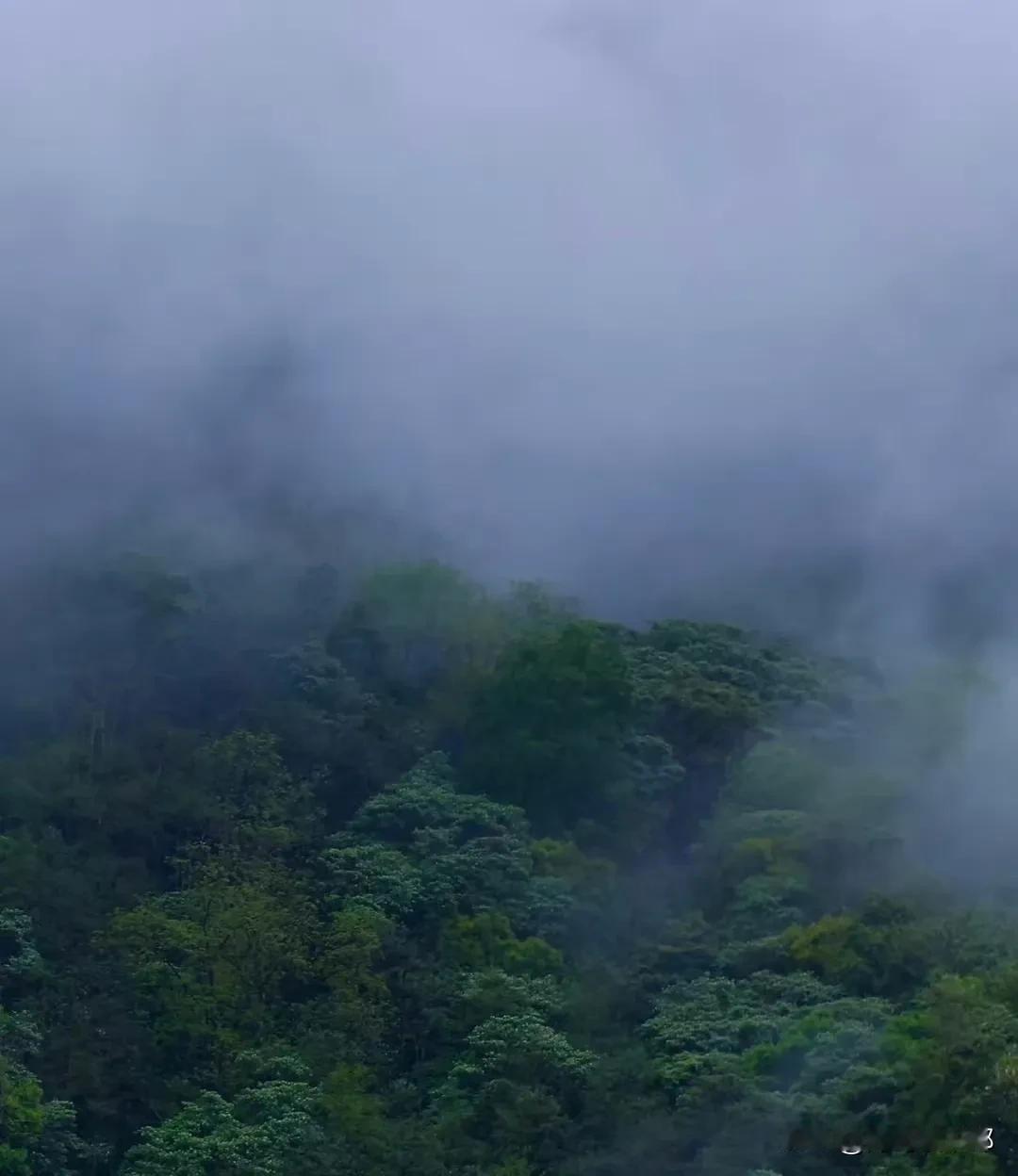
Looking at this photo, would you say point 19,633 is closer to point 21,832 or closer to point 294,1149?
point 21,832

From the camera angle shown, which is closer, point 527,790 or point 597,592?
point 527,790

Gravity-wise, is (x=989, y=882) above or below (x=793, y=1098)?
above

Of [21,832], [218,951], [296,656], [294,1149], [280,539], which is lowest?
[294,1149]

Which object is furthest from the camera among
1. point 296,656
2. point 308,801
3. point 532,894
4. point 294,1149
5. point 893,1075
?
point 296,656

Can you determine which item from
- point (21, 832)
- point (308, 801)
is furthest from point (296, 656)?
point (21, 832)

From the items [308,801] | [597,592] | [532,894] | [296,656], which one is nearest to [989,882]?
[532,894]

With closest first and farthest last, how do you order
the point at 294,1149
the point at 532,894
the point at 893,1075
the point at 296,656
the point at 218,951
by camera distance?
1. the point at 893,1075
2. the point at 294,1149
3. the point at 218,951
4. the point at 532,894
5. the point at 296,656
